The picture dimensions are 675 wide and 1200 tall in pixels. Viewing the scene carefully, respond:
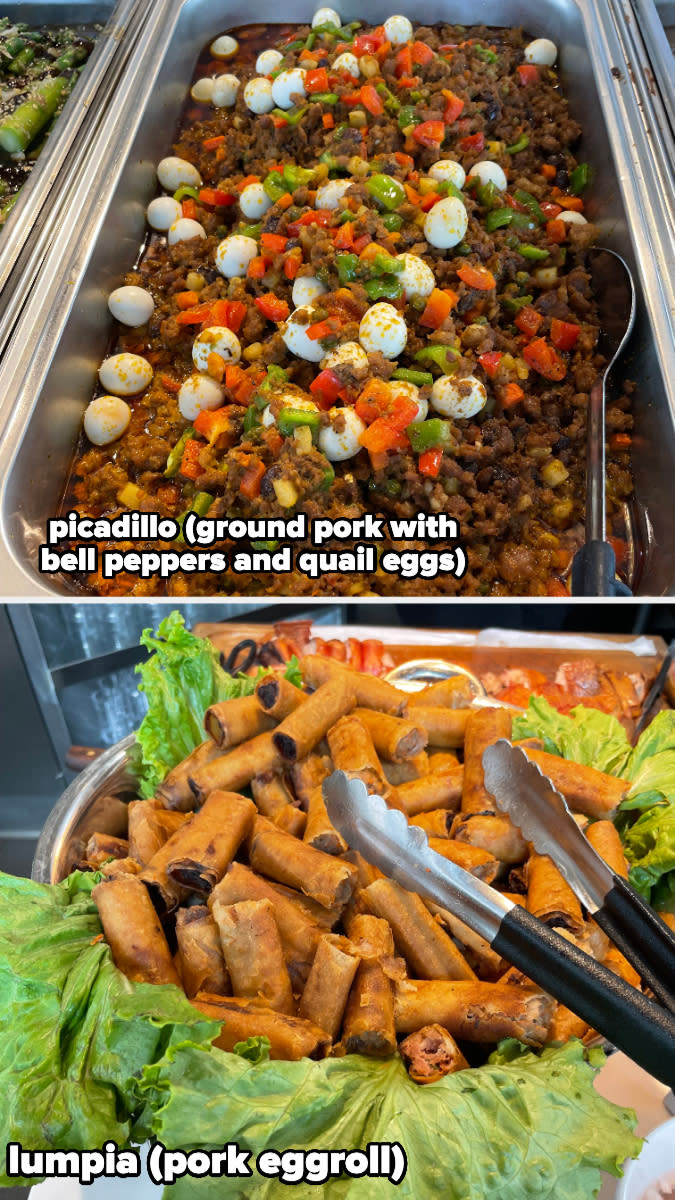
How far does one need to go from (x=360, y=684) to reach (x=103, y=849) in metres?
0.62

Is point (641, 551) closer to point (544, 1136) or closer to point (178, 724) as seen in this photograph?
point (178, 724)

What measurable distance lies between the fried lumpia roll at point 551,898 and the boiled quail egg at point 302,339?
153cm

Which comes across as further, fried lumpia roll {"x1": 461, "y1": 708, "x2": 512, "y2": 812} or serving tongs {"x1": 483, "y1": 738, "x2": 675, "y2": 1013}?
fried lumpia roll {"x1": 461, "y1": 708, "x2": 512, "y2": 812}

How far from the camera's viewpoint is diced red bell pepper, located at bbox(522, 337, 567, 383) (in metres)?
2.62

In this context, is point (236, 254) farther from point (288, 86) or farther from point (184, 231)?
point (288, 86)

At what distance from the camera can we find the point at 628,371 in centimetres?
261

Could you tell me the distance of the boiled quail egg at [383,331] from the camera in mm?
2352

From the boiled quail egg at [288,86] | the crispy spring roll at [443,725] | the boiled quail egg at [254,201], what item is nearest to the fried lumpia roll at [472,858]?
the crispy spring roll at [443,725]

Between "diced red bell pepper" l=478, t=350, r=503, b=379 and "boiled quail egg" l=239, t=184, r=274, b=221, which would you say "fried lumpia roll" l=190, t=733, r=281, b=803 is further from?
"boiled quail egg" l=239, t=184, r=274, b=221

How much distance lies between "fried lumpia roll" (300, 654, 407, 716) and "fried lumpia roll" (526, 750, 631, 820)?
0.34m

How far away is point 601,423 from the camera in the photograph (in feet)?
8.27

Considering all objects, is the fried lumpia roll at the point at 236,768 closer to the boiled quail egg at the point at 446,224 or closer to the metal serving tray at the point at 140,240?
the metal serving tray at the point at 140,240

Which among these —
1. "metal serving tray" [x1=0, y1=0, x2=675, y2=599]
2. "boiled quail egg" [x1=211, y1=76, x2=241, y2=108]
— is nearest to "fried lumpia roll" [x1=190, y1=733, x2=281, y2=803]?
"metal serving tray" [x1=0, y1=0, x2=675, y2=599]

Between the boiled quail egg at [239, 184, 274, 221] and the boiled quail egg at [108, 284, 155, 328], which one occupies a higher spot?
the boiled quail egg at [239, 184, 274, 221]
